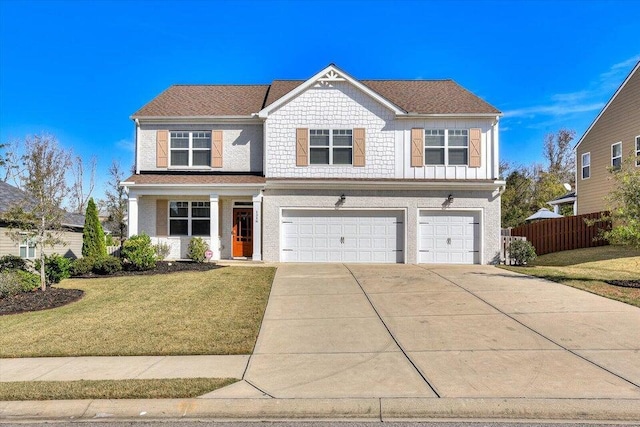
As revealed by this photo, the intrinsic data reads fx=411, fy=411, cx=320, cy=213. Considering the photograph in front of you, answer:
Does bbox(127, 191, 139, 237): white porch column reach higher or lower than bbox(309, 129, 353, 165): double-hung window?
lower

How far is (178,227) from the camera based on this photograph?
17.4 m

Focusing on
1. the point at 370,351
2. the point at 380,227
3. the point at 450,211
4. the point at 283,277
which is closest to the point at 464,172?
the point at 450,211

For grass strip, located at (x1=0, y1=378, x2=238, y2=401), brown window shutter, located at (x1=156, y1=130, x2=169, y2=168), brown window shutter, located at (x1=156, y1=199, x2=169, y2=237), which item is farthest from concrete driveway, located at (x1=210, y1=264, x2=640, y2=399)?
brown window shutter, located at (x1=156, y1=130, x2=169, y2=168)

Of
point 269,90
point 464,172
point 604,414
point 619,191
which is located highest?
point 269,90

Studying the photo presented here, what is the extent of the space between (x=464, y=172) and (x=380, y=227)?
4.08 meters

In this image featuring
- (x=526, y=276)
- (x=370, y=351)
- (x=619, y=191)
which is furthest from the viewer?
(x=526, y=276)

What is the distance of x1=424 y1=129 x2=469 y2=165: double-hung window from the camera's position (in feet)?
55.3

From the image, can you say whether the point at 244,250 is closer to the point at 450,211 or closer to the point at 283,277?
the point at 283,277

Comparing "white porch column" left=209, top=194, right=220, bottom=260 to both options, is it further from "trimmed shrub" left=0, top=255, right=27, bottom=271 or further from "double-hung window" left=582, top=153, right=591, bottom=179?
"double-hung window" left=582, top=153, right=591, bottom=179

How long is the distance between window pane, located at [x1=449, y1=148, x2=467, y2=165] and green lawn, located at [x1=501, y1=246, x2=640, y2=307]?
14.7ft

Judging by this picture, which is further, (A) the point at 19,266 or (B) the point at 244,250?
(B) the point at 244,250

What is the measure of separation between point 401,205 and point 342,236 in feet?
8.81

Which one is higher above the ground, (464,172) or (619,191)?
(464,172)

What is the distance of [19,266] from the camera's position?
13266mm
